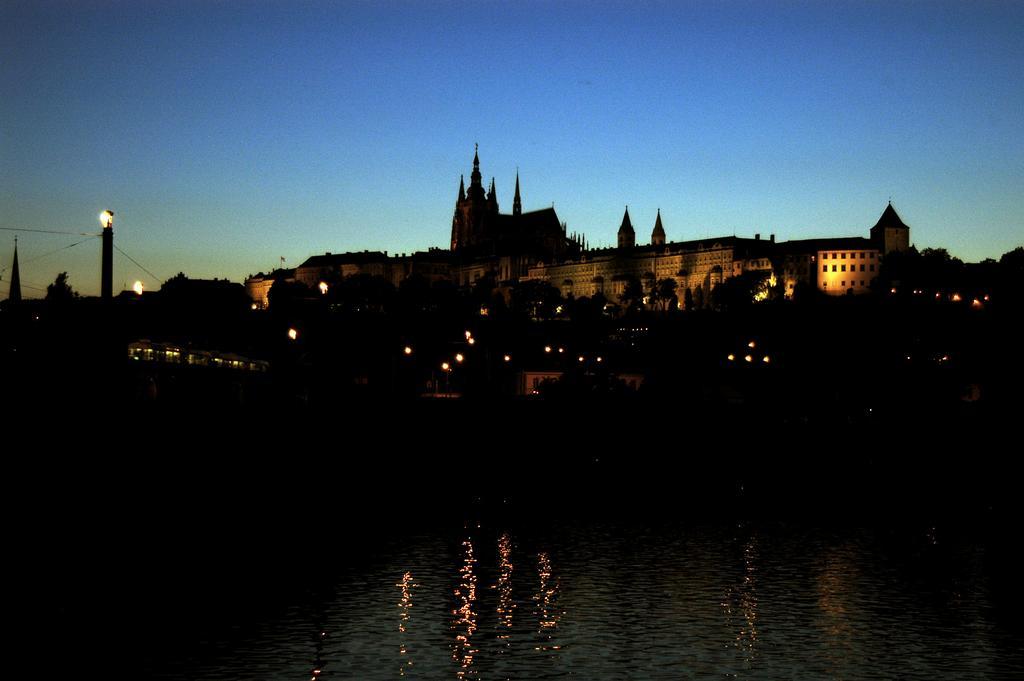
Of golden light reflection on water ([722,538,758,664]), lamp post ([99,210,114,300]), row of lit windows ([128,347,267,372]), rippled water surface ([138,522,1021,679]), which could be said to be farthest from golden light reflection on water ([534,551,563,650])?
row of lit windows ([128,347,267,372])

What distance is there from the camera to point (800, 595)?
113 feet

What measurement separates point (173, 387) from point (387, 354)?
34.1 meters

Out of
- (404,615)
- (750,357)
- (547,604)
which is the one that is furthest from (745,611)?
(750,357)

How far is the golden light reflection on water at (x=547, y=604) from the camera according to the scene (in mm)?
29594

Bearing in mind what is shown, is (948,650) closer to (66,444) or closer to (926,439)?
(66,444)

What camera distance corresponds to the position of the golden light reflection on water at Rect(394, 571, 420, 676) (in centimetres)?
2716

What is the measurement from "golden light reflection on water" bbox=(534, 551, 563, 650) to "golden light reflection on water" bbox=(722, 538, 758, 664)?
4.13 m

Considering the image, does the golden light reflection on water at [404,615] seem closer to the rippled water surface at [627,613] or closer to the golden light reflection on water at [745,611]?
the rippled water surface at [627,613]

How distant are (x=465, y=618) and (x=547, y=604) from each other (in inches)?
102

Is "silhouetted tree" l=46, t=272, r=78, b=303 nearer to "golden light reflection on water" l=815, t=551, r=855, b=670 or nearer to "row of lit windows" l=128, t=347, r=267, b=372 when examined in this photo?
"row of lit windows" l=128, t=347, r=267, b=372

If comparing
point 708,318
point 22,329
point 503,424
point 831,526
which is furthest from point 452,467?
point 708,318

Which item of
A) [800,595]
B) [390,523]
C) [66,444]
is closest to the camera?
[800,595]

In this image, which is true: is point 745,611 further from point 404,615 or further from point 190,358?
point 190,358

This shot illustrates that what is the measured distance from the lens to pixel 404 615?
31.5 m
